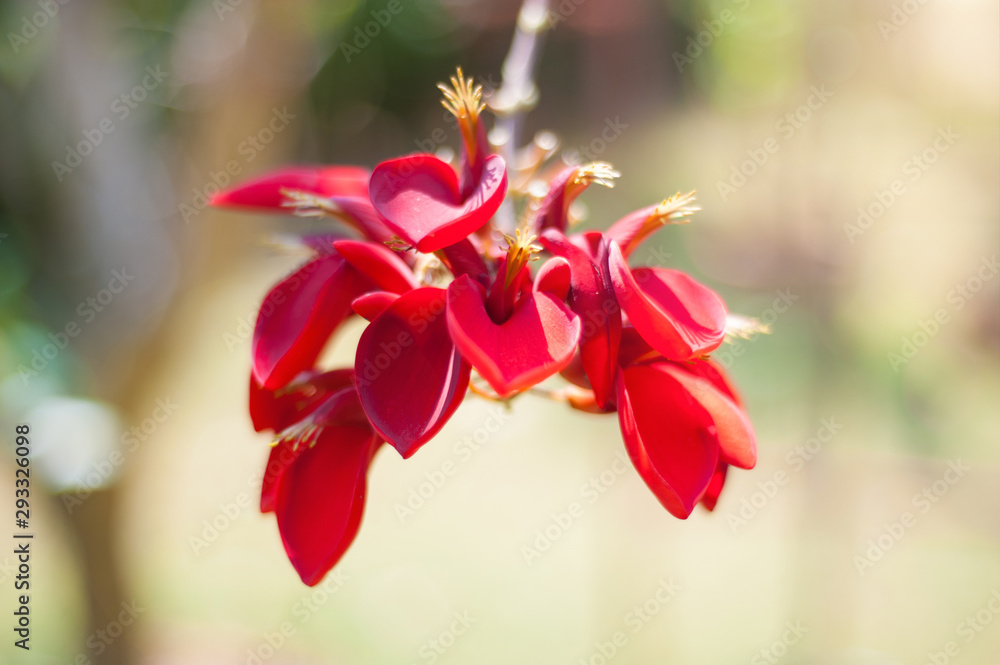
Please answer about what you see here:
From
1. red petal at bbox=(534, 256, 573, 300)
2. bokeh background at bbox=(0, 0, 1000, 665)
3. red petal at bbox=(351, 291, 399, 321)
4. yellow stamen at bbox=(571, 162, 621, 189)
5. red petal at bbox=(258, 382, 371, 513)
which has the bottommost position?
bokeh background at bbox=(0, 0, 1000, 665)

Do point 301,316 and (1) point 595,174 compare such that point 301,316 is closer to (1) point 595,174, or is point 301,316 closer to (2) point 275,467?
(2) point 275,467

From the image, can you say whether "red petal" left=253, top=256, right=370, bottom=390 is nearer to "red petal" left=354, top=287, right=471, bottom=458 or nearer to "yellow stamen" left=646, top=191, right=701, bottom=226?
"red petal" left=354, top=287, right=471, bottom=458

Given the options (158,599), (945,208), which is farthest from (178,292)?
(945,208)

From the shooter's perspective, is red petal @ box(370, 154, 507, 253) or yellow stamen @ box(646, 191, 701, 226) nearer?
red petal @ box(370, 154, 507, 253)

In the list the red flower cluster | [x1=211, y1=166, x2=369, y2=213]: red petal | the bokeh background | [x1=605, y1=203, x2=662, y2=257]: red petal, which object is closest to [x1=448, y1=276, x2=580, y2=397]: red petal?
the red flower cluster

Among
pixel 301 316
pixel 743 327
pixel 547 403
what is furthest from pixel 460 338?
Result: pixel 547 403

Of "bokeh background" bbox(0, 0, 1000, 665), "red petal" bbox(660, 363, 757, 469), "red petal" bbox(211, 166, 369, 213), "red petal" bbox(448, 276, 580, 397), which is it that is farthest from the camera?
"bokeh background" bbox(0, 0, 1000, 665)

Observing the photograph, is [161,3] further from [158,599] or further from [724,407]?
[158,599]
